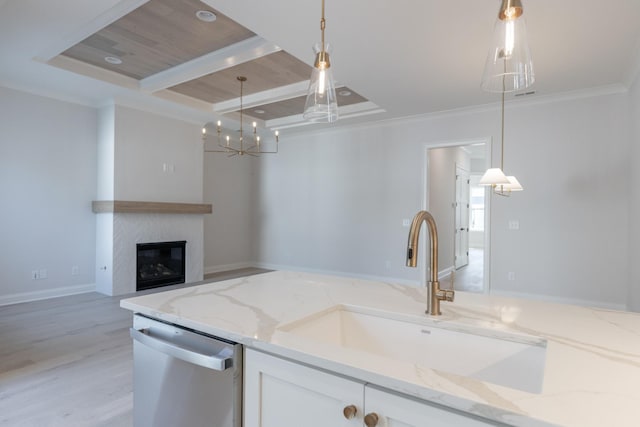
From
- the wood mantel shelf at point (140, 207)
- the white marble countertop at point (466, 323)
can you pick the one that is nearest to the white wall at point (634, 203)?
the white marble countertop at point (466, 323)

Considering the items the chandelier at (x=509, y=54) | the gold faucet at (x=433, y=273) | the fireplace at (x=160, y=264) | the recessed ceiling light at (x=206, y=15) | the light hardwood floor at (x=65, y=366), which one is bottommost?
the light hardwood floor at (x=65, y=366)

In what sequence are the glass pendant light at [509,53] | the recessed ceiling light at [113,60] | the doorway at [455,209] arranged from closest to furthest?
the glass pendant light at [509,53], the recessed ceiling light at [113,60], the doorway at [455,209]

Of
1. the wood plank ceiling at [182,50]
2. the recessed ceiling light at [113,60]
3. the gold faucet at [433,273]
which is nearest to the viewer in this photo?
the gold faucet at [433,273]

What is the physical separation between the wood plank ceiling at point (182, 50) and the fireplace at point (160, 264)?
7.69 feet

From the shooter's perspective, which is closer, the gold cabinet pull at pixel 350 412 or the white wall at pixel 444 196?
the gold cabinet pull at pixel 350 412

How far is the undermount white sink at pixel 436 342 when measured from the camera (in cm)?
102

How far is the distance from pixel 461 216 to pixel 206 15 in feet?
22.1

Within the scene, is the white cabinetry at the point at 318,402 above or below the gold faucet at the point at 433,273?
below

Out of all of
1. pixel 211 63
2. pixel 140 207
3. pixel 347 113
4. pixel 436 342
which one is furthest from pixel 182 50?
pixel 436 342

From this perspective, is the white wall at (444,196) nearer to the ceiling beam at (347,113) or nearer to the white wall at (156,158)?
the ceiling beam at (347,113)

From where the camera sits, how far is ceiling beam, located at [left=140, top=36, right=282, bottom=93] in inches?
137

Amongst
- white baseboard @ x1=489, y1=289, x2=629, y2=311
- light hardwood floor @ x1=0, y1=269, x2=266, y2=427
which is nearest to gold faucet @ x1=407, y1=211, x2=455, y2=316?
light hardwood floor @ x1=0, y1=269, x2=266, y2=427

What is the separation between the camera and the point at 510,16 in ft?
3.27

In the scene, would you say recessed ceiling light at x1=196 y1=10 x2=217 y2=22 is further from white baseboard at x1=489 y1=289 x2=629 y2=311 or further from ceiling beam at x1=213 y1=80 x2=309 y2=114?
white baseboard at x1=489 y1=289 x2=629 y2=311
